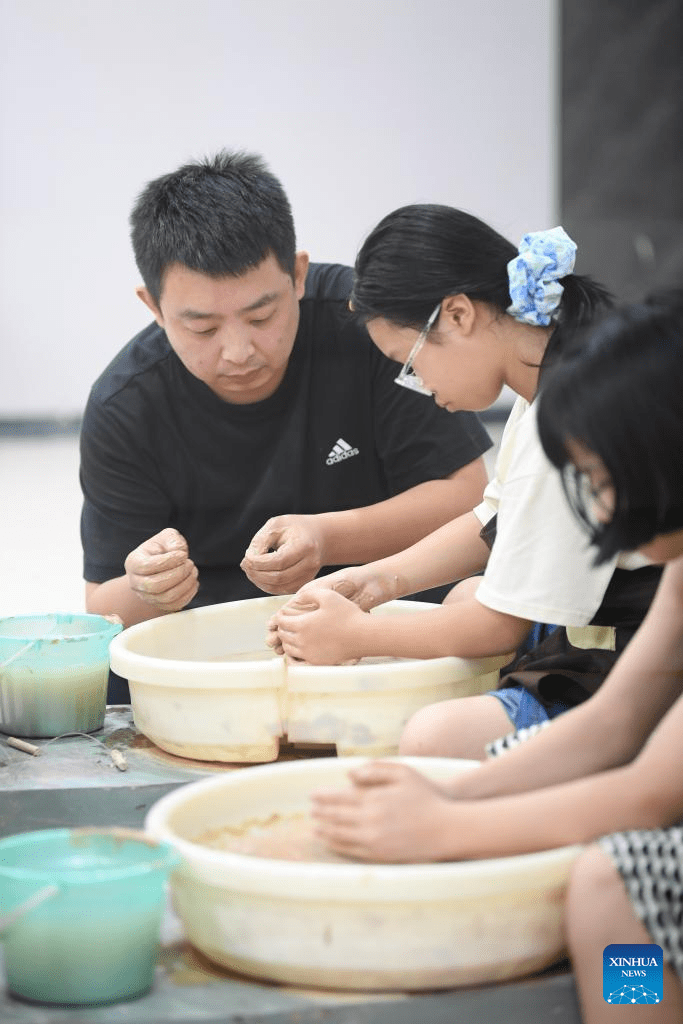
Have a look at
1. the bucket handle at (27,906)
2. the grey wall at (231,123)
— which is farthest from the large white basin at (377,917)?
the grey wall at (231,123)

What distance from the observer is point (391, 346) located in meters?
2.03

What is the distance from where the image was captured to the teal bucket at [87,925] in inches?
48.6

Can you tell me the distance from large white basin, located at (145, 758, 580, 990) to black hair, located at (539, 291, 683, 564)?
347 mm

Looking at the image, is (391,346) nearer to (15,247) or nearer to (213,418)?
(213,418)

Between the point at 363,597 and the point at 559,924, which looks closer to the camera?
the point at 559,924

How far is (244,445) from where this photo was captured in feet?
8.67

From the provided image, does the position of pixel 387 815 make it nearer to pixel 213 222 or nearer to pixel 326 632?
pixel 326 632

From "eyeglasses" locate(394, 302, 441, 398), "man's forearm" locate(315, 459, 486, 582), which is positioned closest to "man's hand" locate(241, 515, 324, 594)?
"man's forearm" locate(315, 459, 486, 582)

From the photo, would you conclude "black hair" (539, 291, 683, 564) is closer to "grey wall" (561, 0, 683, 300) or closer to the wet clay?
the wet clay

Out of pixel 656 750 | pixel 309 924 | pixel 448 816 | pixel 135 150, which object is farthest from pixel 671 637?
pixel 135 150

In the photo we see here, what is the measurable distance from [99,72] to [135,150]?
43cm

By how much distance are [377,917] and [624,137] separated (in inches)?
268

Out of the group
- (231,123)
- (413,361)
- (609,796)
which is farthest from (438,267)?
(231,123)

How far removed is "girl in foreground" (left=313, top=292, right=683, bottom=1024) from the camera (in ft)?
4.04
